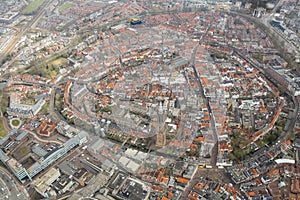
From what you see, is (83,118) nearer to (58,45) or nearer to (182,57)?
(182,57)

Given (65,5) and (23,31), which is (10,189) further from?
(65,5)

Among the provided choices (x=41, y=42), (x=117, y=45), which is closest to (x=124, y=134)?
(x=117, y=45)

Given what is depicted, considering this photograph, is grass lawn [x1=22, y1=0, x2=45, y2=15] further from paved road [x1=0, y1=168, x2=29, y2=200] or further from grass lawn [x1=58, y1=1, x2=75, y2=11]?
paved road [x1=0, y1=168, x2=29, y2=200]

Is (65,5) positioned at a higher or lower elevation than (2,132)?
higher

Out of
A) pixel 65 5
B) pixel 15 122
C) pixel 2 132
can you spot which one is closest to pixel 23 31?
pixel 65 5

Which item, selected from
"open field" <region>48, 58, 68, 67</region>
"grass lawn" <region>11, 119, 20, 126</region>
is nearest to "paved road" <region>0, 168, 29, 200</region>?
"grass lawn" <region>11, 119, 20, 126</region>

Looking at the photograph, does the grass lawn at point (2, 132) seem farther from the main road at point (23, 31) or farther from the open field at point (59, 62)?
the main road at point (23, 31)
